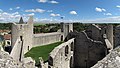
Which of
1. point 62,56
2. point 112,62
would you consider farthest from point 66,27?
point 112,62

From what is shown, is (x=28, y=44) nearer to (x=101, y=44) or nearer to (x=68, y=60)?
(x=68, y=60)

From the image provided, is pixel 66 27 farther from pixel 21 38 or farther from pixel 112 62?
pixel 112 62

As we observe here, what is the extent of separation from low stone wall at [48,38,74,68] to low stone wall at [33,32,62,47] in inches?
497

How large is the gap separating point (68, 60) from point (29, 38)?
36.5 feet

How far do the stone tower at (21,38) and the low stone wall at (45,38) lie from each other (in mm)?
3120

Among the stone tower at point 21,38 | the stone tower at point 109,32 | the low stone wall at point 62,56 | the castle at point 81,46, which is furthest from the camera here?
the stone tower at point 21,38

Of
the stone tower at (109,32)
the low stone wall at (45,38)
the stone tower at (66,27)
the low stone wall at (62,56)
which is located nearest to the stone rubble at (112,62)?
the low stone wall at (62,56)

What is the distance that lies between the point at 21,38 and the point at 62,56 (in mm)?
9590

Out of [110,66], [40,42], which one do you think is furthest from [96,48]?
[110,66]

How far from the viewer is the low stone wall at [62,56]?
1842cm

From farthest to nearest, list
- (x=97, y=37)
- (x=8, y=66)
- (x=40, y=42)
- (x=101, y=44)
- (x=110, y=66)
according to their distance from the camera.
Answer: (x=40, y=42) < (x=97, y=37) < (x=101, y=44) < (x=8, y=66) < (x=110, y=66)

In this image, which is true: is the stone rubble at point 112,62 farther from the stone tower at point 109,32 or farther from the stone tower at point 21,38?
the stone tower at point 109,32

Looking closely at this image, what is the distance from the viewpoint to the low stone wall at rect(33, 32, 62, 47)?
37.0 meters

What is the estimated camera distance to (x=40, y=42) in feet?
127
